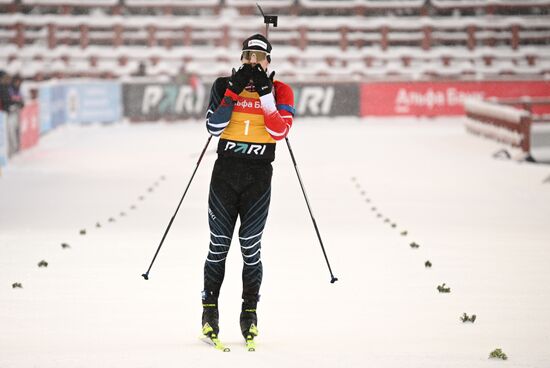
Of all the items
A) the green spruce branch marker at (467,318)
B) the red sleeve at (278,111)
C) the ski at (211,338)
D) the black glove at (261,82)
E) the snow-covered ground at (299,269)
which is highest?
the black glove at (261,82)

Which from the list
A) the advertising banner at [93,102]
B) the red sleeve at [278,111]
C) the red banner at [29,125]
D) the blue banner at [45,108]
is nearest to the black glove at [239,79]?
the red sleeve at [278,111]

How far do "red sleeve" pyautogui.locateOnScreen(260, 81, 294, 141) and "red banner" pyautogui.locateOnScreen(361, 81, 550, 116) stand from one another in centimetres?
3091

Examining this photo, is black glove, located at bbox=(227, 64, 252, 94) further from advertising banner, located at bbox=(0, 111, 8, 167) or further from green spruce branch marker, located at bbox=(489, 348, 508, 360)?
advertising banner, located at bbox=(0, 111, 8, 167)

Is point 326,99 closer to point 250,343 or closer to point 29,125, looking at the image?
point 29,125

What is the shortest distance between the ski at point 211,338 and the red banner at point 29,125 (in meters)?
17.9

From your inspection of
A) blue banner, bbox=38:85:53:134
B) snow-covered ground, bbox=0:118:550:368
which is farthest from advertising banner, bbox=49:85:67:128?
snow-covered ground, bbox=0:118:550:368

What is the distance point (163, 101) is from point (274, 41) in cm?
1274

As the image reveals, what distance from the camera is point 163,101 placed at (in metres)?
36.9

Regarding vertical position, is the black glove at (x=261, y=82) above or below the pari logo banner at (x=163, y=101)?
above

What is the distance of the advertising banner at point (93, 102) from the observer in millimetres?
34781

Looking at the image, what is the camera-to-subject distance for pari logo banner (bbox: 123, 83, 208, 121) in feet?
120

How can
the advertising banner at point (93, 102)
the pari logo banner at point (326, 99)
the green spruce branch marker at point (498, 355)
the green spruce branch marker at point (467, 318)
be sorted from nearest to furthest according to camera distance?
the green spruce branch marker at point (498, 355) < the green spruce branch marker at point (467, 318) < the advertising banner at point (93, 102) < the pari logo banner at point (326, 99)

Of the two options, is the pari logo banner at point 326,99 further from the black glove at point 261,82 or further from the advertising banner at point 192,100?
the black glove at point 261,82

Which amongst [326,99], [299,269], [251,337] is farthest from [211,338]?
[326,99]
